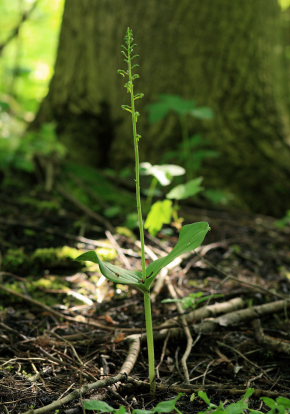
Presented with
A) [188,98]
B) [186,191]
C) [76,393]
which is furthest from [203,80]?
[76,393]

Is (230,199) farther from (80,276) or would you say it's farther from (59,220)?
(80,276)

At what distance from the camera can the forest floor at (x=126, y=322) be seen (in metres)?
1.43

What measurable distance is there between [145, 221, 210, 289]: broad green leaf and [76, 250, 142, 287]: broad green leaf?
46mm

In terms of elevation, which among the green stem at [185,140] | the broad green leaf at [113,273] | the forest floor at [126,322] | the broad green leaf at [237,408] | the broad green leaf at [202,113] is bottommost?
the forest floor at [126,322]

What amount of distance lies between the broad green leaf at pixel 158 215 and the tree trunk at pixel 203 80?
1.55 meters

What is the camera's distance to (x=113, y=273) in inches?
52.1

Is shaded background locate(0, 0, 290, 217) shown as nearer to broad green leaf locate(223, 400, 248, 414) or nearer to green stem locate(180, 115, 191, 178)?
green stem locate(180, 115, 191, 178)

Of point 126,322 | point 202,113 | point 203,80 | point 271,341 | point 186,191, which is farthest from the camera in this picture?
point 203,80

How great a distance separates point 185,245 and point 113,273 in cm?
24

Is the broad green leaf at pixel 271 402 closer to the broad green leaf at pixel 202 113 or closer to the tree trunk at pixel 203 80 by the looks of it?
the broad green leaf at pixel 202 113

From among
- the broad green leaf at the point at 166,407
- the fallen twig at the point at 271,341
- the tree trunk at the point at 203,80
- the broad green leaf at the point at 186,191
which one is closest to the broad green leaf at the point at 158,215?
the broad green leaf at the point at 186,191

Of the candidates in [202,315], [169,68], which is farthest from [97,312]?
[169,68]

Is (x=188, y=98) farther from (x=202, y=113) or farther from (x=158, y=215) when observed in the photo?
(x=158, y=215)

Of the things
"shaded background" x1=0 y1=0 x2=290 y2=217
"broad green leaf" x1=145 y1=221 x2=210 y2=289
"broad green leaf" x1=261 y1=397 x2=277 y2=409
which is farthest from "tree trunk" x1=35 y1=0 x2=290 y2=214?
"broad green leaf" x1=261 y1=397 x2=277 y2=409
